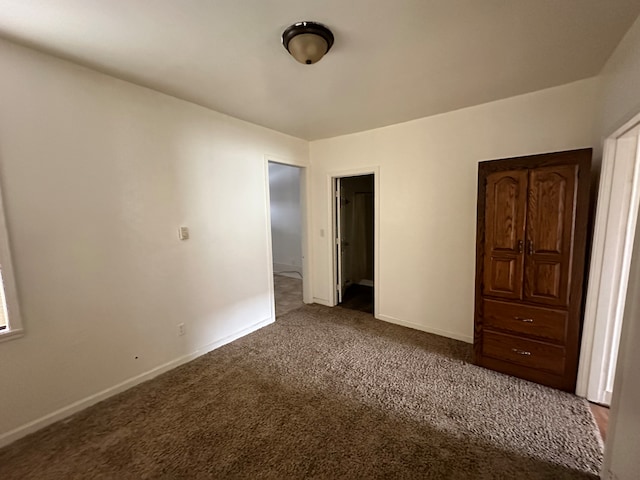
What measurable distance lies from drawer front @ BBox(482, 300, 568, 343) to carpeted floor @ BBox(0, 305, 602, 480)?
1.44ft

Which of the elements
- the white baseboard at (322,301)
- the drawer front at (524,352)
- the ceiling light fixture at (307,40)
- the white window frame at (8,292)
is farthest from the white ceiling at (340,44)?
the white baseboard at (322,301)

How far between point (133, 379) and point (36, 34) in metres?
2.54

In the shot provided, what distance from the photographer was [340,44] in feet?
5.57

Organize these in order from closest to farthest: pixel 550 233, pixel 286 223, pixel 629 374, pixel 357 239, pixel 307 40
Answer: pixel 629 374, pixel 307 40, pixel 550 233, pixel 357 239, pixel 286 223

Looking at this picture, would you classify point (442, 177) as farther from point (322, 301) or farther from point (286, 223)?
point (286, 223)

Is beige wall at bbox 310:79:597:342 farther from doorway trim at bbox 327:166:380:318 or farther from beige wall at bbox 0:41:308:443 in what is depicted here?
beige wall at bbox 0:41:308:443

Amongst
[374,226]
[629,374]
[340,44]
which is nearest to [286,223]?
[374,226]

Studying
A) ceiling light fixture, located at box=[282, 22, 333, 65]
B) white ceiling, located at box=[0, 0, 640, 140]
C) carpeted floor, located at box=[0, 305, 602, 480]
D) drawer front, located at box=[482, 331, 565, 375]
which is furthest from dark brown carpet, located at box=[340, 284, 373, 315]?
ceiling light fixture, located at box=[282, 22, 333, 65]

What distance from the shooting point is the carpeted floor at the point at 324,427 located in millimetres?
1521

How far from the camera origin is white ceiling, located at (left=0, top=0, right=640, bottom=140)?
1396 mm

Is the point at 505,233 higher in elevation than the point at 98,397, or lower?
higher

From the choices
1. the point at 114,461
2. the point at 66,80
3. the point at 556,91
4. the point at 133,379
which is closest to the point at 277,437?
the point at 114,461

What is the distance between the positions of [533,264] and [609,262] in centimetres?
43

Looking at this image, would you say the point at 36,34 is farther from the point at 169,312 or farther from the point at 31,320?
the point at 169,312
